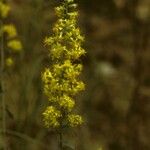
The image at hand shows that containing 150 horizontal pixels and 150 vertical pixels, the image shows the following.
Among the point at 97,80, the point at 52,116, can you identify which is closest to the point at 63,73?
the point at 52,116

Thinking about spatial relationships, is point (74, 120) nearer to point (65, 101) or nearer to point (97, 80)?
point (65, 101)

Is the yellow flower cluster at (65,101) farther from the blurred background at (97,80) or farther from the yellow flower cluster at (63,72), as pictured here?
the blurred background at (97,80)

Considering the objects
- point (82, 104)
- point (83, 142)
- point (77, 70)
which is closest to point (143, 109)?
point (82, 104)

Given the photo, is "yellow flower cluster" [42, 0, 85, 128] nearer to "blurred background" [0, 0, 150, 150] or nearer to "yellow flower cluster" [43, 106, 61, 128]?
"yellow flower cluster" [43, 106, 61, 128]

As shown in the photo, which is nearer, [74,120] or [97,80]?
[74,120]

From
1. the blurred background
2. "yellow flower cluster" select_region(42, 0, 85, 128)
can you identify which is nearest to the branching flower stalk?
"yellow flower cluster" select_region(42, 0, 85, 128)

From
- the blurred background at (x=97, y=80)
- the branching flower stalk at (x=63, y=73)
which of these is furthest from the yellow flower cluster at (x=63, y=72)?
the blurred background at (x=97, y=80)

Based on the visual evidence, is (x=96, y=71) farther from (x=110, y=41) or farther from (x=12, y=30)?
(x=12, y=30)
